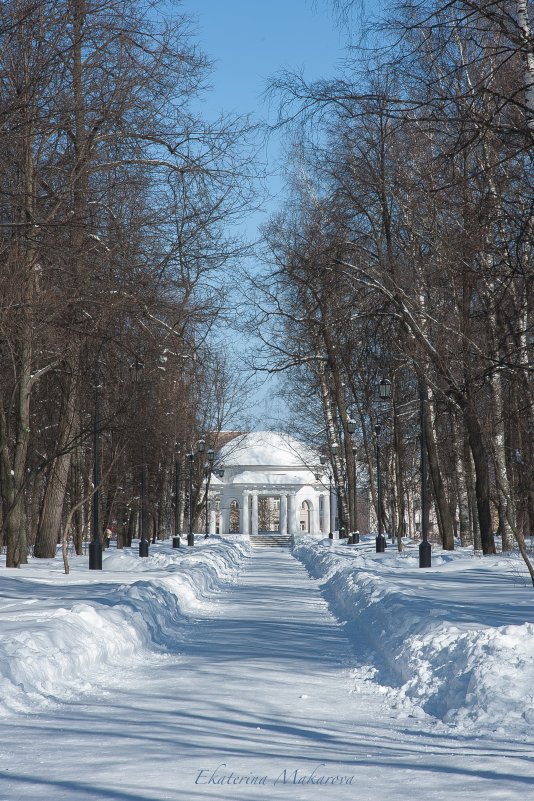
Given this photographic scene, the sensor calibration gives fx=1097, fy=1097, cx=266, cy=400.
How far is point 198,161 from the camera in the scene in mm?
14961

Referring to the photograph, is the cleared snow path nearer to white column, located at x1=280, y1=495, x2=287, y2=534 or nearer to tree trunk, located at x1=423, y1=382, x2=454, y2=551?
tree trunk, located at x1=423, y1=382, x2=454, y2=551

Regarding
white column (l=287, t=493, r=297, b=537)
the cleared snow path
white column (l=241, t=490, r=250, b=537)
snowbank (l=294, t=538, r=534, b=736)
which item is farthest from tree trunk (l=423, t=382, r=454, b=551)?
white column (l=241, t=490, r=250, b=537)

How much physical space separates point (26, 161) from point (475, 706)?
1276 centimetres

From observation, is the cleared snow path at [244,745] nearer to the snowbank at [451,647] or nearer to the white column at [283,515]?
the snowbank at [451,647]

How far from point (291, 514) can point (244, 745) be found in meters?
77.9

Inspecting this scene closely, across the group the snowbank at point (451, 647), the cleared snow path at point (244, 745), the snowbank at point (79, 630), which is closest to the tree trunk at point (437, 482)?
the snowbank at point (79, 630)

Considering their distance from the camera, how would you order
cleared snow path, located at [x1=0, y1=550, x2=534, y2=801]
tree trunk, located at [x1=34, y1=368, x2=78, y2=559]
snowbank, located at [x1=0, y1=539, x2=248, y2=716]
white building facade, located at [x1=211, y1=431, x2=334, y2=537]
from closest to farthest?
1. cleared snow path, located at [x1=0, y1=550, x2=534, y2=801]
2. snowbank, located at [x1=0, y1=539, x2=248, y2=716]
3. tree trunk, located at [x1=34, y1=368, x2=78, y2=559]
4. white building facade, located at [x1=211, y1=431, x2=334, y2=537]

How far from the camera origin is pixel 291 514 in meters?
84.3

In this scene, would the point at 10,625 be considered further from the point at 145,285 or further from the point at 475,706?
the point at 145,285

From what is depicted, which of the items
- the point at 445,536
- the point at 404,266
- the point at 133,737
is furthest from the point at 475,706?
the point at 445,536

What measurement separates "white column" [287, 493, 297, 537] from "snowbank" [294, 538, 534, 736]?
6528 cm

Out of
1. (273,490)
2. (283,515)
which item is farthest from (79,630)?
(283,515)

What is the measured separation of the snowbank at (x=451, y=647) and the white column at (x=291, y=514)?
65.3 meters

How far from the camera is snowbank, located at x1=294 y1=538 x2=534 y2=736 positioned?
764cm
